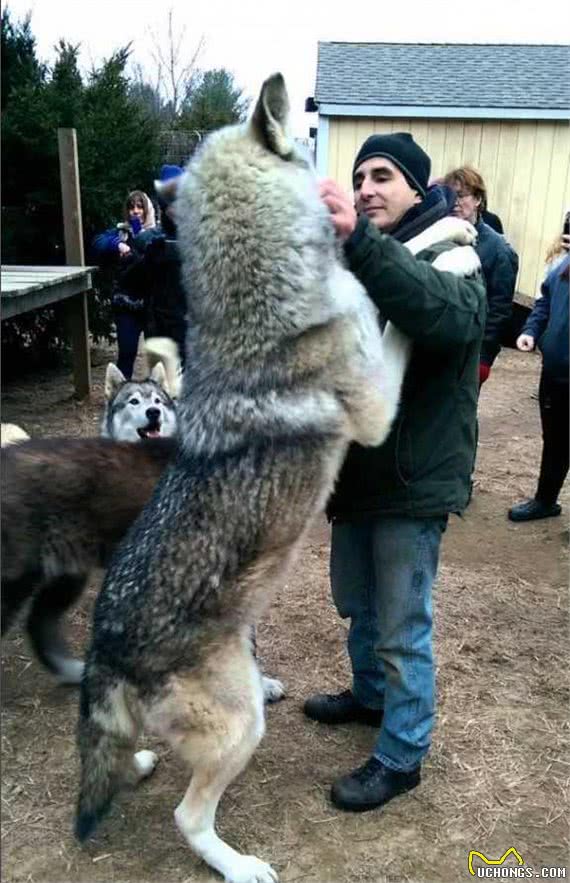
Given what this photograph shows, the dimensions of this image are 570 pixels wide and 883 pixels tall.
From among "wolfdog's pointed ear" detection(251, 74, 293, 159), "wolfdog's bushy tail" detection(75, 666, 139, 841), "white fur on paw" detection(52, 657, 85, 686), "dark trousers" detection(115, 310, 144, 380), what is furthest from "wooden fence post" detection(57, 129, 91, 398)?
"wolfdog's bushy tail" detection(75, 666, 139, 841)

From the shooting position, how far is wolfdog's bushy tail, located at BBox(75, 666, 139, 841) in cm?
222

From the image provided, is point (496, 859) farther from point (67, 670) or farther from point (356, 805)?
point (67, 670)

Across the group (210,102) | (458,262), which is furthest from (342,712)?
(210,102)

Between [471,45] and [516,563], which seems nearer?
[516,563]

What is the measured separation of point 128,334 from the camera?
8.10m

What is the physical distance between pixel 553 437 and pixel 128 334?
4.76m

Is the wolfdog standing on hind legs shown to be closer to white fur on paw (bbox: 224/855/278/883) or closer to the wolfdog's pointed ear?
the wolfdog's pointed ear

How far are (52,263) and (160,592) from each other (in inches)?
319

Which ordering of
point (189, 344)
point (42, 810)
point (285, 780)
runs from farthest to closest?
point (285, 780) → point (42, 810) → point (189, 344)

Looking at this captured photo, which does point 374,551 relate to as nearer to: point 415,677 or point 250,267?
point 415,677

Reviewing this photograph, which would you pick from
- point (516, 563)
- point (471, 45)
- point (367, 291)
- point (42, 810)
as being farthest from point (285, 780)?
point (471, 45)

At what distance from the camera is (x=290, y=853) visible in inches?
100

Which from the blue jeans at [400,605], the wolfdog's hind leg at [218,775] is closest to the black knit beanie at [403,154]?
the blue jeans at [400,605]

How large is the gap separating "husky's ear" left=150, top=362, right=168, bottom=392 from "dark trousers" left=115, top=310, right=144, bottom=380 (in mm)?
3485
